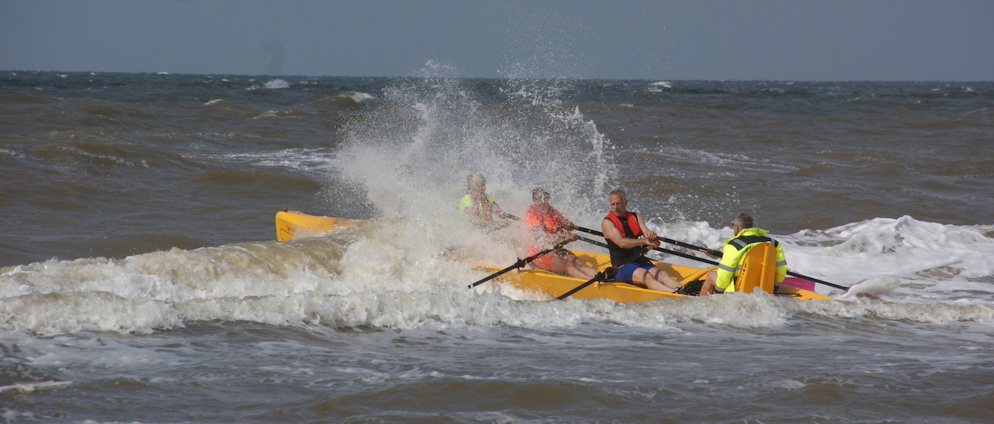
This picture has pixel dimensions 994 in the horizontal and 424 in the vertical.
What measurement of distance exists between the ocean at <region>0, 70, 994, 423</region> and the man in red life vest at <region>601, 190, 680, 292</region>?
59 cm

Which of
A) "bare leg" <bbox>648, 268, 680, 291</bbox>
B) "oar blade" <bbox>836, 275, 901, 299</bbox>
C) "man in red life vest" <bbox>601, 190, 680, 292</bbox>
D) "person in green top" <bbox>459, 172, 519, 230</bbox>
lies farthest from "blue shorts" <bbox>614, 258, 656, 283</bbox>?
"oar blade" <bbox>836, 275, 901, 299</bbox>

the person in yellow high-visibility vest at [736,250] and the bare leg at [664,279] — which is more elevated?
the person in yellow high-visibility vest at [736,250]

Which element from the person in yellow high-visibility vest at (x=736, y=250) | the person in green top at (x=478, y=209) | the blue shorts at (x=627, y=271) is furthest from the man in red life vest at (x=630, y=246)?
the person in green top at (x=478, y=209)

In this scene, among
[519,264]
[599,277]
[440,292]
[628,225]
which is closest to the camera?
[440,292]

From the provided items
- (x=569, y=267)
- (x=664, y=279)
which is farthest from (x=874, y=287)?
(x=569, y=267)

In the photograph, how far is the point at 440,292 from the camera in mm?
5961

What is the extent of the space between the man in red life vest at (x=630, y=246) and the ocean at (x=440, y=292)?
59cm

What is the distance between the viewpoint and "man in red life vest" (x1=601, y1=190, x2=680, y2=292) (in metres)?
6.85

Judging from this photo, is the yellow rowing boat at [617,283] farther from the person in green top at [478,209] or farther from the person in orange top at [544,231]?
the person in green top at [478,209]

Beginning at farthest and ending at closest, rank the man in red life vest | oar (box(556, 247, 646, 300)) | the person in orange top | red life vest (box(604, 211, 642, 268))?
the person in orange top, red life vest (box(604, 211, 642, 268)), the man in red life vest, oar (box(556, 247, 646, 300))

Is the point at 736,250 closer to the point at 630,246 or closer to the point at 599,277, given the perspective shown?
the point at 630,246

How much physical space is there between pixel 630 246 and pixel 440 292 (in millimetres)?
1956

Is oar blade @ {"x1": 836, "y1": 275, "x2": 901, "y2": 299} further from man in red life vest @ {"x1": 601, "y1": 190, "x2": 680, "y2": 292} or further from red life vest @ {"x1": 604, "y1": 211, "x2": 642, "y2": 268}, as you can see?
red life vest @ {"x1": 604, "y1": 211, "x2": 642, "y2": 268}

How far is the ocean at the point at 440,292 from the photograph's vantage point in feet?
A: 12.8
